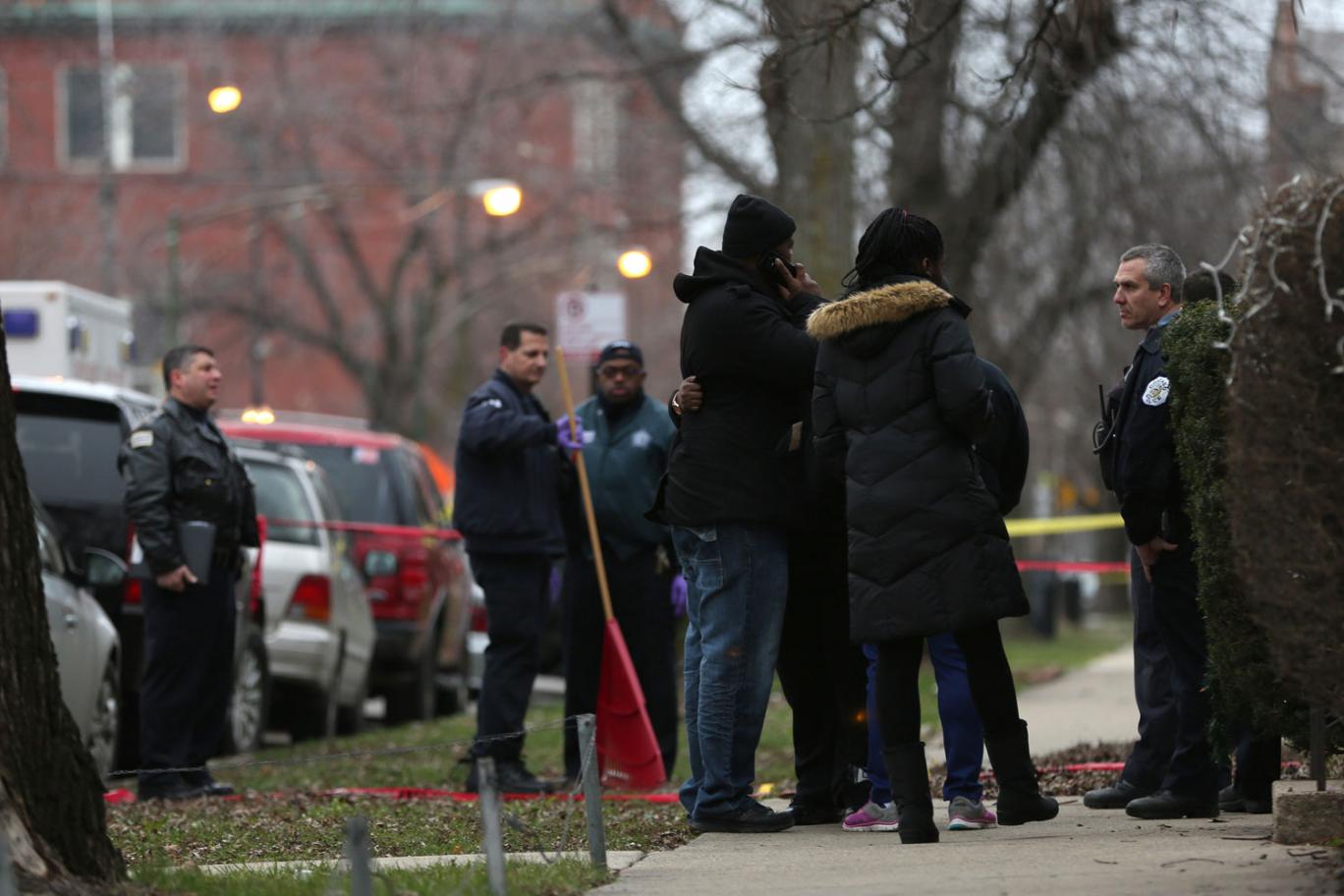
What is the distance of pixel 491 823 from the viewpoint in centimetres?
611

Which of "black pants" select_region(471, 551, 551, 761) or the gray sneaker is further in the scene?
"black pants" select_region(471, 551, 551, 761)

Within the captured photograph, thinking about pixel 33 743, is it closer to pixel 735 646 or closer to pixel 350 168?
pixel 735 646

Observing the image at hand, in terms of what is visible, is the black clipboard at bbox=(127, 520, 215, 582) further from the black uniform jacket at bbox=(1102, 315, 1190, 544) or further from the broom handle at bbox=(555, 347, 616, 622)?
the black uniform jacket at bbox=(1102, 315, 1190, 544)

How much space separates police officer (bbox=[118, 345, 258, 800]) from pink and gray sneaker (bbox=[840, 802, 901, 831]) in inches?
144

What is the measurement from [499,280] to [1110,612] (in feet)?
77.1

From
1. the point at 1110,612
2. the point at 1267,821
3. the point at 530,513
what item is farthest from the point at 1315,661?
the point at 1110,612

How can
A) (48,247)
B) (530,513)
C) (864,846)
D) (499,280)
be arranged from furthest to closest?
(499,280) < (48,247) < (530,513) < (864,846)

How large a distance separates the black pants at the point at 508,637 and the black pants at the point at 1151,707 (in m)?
2.97

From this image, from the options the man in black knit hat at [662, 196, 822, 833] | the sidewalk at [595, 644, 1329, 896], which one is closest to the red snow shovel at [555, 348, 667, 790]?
the sidewalk at [595, 644, 1329, 896]

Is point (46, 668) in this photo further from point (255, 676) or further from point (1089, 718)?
point (1089, 718)

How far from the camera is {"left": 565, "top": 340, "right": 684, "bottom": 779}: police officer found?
37.5 ft

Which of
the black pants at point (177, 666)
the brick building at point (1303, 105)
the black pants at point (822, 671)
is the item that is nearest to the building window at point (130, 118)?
the brick building at point (1303, 105)

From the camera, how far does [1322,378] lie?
6.03 metres

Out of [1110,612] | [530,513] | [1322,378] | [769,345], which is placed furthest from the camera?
[1110,612]
